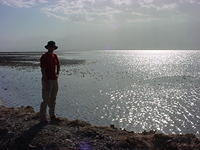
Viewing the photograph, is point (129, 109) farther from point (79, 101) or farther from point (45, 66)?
point (45, 66)

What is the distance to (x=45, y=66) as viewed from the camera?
12.8 metres

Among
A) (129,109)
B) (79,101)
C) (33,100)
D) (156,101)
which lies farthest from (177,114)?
(33,100)

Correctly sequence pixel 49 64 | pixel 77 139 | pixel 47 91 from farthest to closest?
pixel 47 91 < pixel 49 64 < pixel 77 139

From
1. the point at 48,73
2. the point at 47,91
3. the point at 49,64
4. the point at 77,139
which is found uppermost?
the point at 49,64

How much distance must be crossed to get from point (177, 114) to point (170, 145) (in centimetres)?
1977

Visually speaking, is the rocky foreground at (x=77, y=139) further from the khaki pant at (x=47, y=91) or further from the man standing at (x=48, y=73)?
the man standing at (x=48, y=73)

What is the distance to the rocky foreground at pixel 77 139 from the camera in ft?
35.2

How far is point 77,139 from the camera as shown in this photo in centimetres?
1117

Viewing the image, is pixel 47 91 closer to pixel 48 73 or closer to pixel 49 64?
pixel 48 73

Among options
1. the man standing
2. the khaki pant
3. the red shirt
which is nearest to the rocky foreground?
the khaki pant

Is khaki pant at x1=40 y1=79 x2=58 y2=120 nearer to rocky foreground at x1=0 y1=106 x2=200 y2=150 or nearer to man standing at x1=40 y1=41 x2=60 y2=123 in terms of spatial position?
man standing at x1=40 y1=41 x2=60 y2=123

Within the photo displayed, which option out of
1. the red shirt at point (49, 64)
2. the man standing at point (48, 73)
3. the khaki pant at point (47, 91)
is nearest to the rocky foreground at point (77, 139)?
the khaki pant at point (47, 91)

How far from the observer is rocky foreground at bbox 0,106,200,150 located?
10.7m

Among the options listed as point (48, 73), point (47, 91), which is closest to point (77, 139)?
point (47, 91)
